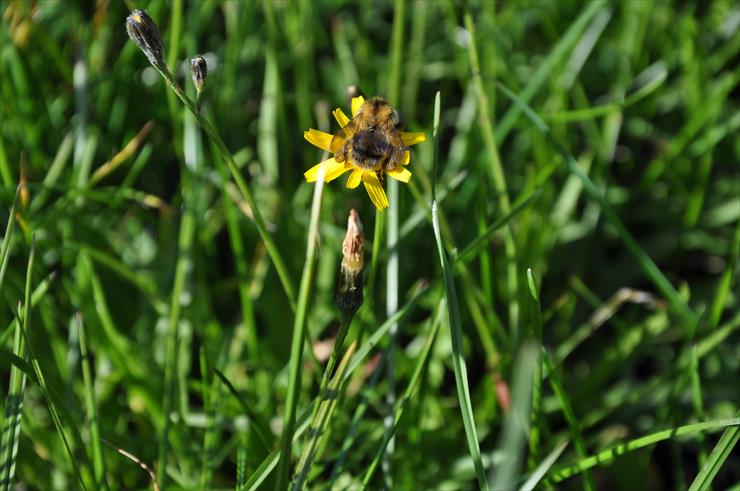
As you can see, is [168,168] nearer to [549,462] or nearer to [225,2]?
[225,2]

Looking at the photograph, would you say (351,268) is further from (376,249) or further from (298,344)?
(376,249)

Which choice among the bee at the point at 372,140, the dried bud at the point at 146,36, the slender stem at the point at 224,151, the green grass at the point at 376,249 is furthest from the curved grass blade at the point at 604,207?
the dried bud at the point at 146,36

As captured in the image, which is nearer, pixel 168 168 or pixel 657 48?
pixel 168 168

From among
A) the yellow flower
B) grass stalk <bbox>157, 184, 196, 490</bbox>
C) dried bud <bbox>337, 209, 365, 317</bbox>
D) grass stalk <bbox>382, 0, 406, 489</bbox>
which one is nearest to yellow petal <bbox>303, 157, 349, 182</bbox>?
the yellow flower

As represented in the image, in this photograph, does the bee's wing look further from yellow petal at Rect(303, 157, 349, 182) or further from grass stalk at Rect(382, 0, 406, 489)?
grass stalk at Rect(382, 0, 406, 489)

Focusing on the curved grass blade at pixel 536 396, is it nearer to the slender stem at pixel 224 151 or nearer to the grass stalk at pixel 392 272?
the grass stalk at pixel 392 272

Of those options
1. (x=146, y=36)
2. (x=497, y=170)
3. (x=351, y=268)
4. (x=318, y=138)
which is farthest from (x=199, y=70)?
(x=497, y=170)

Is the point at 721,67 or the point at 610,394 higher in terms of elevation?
the point at 721,67

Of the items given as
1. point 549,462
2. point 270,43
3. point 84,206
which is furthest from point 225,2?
point 549,462
